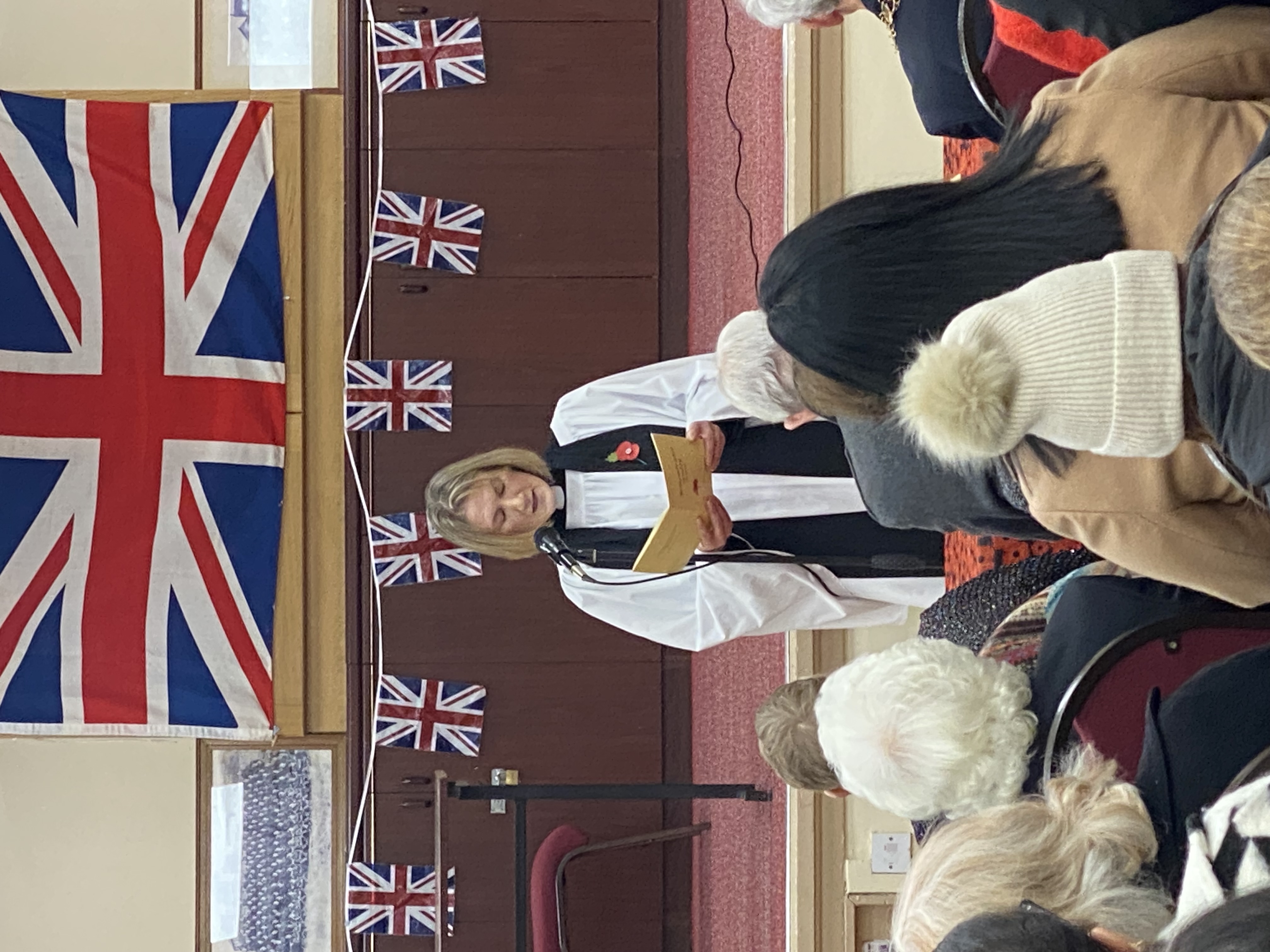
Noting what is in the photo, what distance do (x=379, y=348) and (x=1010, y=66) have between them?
279cm

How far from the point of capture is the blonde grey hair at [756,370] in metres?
2.20

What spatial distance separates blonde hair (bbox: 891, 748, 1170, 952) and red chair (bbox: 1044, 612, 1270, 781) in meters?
0.10

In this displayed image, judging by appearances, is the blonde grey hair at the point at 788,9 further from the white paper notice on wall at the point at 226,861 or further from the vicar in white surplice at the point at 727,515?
the white paper notice on wall at the point at 226,861

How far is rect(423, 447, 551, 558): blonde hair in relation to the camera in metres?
2.95

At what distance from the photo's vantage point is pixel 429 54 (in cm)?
402

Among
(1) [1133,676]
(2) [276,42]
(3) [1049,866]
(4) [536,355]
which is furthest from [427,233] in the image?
(3) [1049,866]

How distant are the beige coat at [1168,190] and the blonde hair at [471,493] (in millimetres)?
1885

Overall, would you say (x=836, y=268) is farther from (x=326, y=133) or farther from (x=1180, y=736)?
(x=326, y=133)

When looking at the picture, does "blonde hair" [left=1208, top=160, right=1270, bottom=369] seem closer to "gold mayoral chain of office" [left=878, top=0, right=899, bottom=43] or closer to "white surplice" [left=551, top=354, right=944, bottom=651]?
"gold mayoral chain of office" [left=878, top=0, right=899, bottom=43]

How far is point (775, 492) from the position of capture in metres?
2.94

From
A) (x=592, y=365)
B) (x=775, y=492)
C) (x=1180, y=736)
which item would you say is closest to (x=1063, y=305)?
(x=1180, y=736)

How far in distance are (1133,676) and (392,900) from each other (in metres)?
3.13

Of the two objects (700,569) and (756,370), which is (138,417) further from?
(756,370)

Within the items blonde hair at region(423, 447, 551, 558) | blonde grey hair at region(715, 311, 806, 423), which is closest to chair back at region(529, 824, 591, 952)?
blonde hair at region(423, 447, 551, 558)
